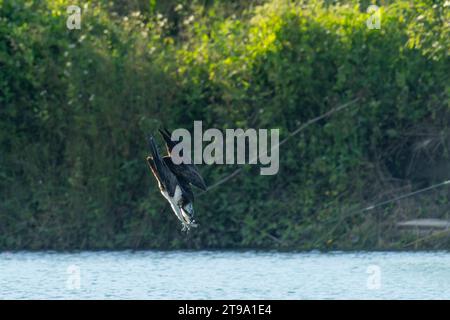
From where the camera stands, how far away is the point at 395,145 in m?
20.0

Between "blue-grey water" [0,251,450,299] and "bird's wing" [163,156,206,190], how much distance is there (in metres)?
1.28

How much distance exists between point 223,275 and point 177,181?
7.44ft

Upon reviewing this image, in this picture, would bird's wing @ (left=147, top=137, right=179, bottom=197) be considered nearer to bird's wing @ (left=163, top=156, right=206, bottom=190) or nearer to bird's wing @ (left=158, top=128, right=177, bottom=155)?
bird's wing @ (left=163, top=156, right=206, bottom=190)

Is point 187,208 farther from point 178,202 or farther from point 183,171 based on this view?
point 183,171

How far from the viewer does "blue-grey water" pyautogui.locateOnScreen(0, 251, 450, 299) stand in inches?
630

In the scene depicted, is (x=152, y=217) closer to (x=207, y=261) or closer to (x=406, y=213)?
(x=207, y=261)

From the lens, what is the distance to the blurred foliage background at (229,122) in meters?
19.5

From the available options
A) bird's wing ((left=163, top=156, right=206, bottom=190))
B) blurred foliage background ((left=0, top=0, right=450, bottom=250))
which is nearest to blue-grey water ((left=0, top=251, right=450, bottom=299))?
blurred foliage background ((left=0, top=0, right=450, bottom=250))

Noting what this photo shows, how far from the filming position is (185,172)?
1544 centimetres

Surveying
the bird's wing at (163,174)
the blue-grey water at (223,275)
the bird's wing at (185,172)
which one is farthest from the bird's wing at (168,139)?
the blue-grey water at (223,275)

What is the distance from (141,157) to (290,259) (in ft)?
8.29

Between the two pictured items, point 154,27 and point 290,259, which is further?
point 154,27
